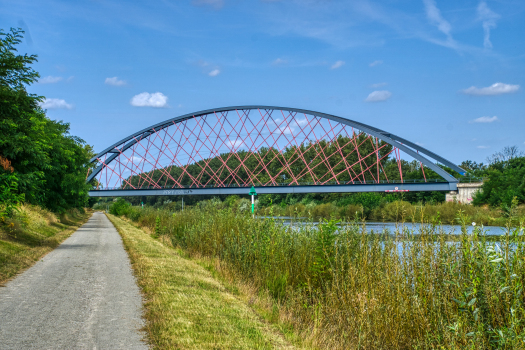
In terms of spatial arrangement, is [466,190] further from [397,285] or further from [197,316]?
[197,316]

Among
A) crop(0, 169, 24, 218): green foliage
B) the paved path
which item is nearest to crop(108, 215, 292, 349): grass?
the paved path

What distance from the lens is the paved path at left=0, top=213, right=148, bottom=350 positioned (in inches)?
269

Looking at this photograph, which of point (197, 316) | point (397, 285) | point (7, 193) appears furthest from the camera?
point (7, 193)

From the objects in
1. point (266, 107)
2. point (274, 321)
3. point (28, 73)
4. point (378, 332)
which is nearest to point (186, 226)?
point (28, 73)

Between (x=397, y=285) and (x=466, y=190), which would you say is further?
(x=466, y=190)

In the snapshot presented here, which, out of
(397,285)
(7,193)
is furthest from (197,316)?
(7,193)

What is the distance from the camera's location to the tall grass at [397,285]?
6410 millimetres

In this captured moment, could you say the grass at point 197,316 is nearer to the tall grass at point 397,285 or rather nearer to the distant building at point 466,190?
the tall grass at point 397,285

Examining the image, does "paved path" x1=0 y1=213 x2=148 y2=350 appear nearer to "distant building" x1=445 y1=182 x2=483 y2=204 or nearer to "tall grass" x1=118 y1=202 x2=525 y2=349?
"tall grass" x1=118 y1=202 x2=525 y2=349

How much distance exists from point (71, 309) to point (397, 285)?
19.6 ft

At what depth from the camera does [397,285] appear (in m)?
7.62

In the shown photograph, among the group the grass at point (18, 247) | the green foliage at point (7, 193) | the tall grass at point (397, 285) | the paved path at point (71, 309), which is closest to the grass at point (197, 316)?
the paved path at point (71, 309)

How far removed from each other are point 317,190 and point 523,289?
2905 inches

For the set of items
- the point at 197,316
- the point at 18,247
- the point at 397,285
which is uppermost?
the point at 397,285
